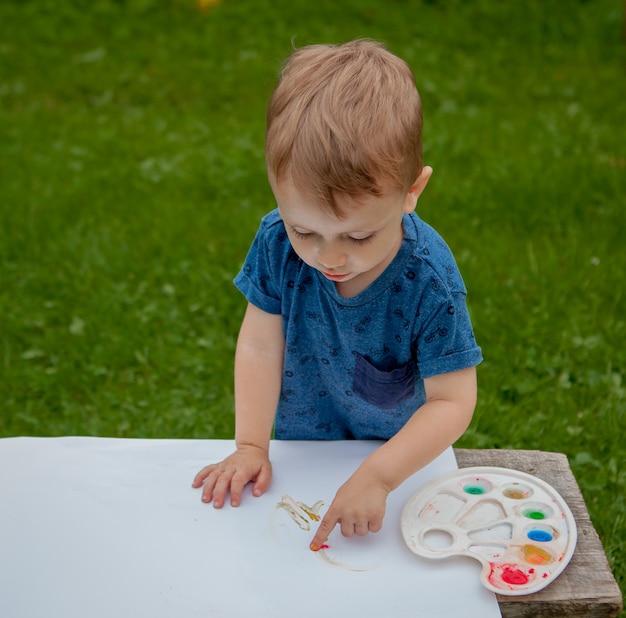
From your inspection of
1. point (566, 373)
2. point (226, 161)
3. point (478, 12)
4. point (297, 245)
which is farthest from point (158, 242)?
A: point (478, 12)

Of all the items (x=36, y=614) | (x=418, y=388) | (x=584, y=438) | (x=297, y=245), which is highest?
(x=297, y=245)

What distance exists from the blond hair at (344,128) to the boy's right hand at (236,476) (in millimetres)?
605

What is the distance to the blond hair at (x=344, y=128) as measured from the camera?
4.31 ft

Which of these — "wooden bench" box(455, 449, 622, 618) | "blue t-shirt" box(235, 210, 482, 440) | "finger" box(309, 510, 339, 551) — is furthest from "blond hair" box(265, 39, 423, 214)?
"wooden bench" box(455, 449, 622, 618)

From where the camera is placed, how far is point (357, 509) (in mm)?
1519

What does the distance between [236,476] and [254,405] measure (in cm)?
15

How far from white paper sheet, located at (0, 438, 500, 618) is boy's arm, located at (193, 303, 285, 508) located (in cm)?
4

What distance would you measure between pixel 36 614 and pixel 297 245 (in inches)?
29.0

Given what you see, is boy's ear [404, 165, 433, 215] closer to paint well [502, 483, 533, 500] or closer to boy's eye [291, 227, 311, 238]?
boy's eye [291, 227, 311, 238]

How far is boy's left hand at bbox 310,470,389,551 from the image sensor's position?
1.52 metres

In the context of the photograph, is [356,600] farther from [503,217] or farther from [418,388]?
[503,217]

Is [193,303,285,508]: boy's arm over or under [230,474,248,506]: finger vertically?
over

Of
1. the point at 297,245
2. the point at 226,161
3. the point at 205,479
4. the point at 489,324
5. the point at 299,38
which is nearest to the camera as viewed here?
the point at 297,245

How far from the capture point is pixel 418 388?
70.6 inches
